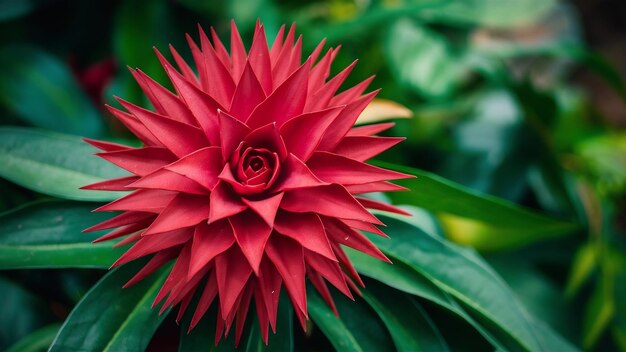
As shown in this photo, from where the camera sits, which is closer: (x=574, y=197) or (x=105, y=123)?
(x=105, y=123)

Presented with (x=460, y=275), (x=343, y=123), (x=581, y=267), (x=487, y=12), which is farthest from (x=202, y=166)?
(x=487, y=12)

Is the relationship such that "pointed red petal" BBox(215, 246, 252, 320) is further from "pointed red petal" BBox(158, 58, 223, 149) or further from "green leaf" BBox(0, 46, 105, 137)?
"green leaf" BBox(0, 46, 105, 137)

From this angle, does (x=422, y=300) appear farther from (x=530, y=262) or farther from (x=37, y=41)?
(x=37, y=41)

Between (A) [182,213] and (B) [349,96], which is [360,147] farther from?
(A) [182,213]

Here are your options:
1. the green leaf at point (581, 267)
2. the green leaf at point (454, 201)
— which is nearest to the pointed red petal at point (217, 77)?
the green leaf at point (454, 201)

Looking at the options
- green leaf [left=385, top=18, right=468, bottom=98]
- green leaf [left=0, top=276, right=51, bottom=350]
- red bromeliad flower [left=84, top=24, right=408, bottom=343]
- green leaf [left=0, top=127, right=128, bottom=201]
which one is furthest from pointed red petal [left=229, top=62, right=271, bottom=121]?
green leaf [left=385, top=18, right=468, bottom=98]

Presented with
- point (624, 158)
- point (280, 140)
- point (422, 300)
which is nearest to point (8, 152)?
point (280, 140)
